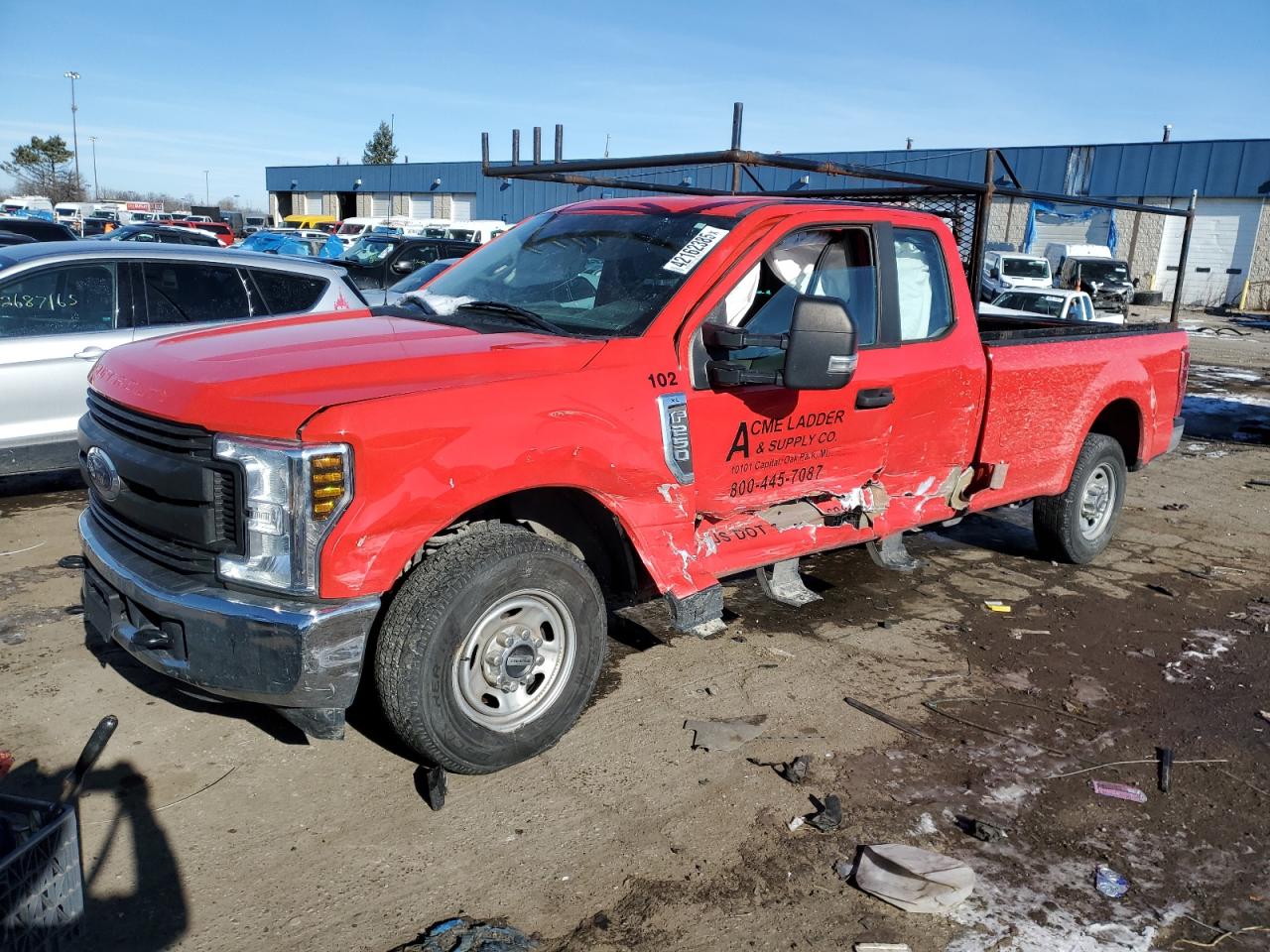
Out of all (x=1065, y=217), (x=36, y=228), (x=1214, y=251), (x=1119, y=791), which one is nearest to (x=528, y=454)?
(x=1119, y=791)

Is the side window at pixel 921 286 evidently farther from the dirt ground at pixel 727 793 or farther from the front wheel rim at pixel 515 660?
the front wheel rim at pixel 515 660

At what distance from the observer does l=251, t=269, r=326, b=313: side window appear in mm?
7609

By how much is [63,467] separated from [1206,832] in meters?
6.50

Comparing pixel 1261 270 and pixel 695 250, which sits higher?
pixel 695 250

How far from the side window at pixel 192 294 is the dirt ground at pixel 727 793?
2100 mm

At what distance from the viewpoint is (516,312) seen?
423cm

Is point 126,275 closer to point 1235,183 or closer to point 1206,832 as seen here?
point 1206,832

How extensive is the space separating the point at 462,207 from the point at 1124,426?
169ft

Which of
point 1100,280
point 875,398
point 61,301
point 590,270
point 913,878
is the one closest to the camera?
point 913,878

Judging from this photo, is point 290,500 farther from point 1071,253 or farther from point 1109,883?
point 1071,253

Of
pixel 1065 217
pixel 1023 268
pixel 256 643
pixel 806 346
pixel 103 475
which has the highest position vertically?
pixel 1065 217

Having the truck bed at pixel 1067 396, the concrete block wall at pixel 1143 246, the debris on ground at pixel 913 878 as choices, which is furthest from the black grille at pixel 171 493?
the concrete block wall at pixel 1143 246

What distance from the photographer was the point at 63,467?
6.52 metres

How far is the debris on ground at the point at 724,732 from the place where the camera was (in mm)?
4098
